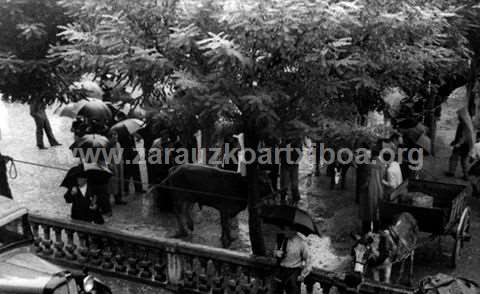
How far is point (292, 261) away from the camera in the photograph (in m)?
8.48

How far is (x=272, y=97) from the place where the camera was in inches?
337

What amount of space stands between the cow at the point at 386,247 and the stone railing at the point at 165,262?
821 mm

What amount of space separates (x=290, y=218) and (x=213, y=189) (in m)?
3.02

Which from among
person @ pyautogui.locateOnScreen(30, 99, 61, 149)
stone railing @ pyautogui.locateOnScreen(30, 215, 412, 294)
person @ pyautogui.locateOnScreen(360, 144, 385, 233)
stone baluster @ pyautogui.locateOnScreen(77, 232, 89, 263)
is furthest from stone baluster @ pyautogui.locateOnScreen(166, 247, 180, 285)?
person @ pyautogui.locateOnScreen(30, 99, 61, 149)

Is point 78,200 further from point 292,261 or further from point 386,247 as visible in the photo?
point 386,247

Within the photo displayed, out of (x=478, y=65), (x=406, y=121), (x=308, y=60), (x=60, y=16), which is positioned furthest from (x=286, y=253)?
(x=478, y=65)

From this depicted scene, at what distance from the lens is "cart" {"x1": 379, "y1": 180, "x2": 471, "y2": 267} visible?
33.6 ft

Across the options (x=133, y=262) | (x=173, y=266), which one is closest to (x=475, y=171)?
(x=173, y=266)

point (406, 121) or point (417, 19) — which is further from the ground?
point (417, 19)

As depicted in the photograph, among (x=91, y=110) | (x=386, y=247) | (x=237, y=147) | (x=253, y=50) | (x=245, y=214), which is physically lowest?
(x=245, y=214)

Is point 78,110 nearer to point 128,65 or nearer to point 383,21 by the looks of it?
point 128,65

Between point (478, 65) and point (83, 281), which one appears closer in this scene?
point (83, 281)

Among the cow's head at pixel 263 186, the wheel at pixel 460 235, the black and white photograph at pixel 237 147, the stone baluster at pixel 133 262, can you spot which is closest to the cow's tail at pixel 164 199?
the black and white photograph at pixel 237 147

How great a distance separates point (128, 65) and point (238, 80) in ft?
5.46
